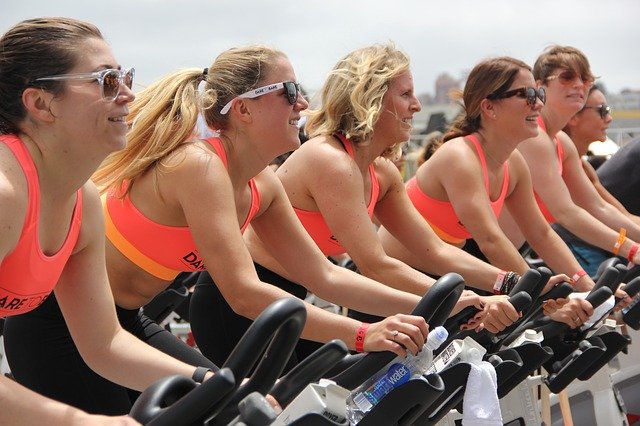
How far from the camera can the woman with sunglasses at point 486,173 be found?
4734 mm

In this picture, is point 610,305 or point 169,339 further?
point 610,305

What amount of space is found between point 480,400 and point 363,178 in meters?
1.43

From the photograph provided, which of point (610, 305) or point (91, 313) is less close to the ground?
point (91, 313)

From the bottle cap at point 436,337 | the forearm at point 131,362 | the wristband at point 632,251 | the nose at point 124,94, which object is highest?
the nose at point 124,94

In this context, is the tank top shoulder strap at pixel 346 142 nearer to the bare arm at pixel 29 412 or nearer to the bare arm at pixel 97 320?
the bare arm at pixel 97 320

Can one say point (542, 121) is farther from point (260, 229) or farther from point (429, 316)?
point (429, 316)

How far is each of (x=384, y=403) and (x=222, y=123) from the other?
139cm

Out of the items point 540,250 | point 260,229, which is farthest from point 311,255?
point 540,250

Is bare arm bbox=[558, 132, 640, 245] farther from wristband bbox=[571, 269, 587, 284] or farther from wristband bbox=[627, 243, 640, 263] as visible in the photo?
wristband bbox=[571, 269, 587, 284]

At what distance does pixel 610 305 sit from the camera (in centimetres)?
417

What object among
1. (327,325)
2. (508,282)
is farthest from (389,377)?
(508,282)

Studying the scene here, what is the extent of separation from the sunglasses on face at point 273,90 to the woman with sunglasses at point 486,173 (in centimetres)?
134

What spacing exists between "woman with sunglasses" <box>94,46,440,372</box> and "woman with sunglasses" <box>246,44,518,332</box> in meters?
0.31

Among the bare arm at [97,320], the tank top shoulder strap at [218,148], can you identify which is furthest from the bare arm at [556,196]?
the bare arm at [97,320]
